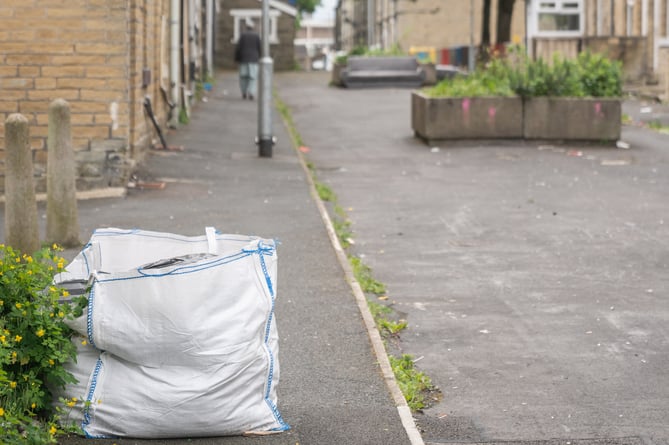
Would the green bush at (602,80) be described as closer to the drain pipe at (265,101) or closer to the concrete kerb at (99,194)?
the drain pipe at (265,101)

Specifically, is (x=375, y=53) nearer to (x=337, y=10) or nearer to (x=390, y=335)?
(x=390, y=335)

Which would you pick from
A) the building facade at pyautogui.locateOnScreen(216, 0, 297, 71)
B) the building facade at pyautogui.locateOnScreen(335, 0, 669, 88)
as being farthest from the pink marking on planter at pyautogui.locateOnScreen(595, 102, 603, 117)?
the building facade at pyautogui.locateOnScreen(216, 0, 297, 71)

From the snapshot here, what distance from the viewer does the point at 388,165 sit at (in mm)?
17406

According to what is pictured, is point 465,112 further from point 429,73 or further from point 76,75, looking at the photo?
point 429,73

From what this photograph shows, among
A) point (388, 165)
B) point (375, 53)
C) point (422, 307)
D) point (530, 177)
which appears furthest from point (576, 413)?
point (375, 53)

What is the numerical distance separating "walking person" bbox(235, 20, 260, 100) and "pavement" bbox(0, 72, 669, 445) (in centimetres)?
992

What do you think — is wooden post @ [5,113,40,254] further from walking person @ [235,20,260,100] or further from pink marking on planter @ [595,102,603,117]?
walking person @ [235,20,260,100]

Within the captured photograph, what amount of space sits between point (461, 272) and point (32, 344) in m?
5.24

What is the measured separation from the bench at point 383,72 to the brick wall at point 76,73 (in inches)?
909

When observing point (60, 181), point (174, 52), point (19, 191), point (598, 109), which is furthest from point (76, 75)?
point (598, 109)

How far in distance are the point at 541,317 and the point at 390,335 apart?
44.4 inches

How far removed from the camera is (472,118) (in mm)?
19469

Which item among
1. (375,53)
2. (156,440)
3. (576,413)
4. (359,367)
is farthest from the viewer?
(375,53)

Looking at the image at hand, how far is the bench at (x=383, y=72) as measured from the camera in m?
36.2
